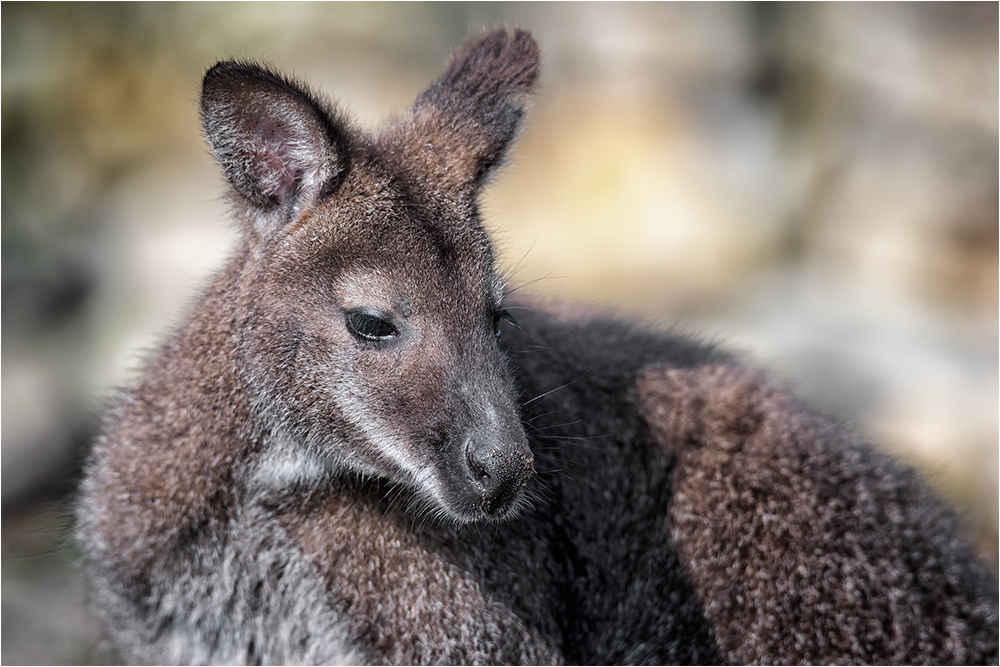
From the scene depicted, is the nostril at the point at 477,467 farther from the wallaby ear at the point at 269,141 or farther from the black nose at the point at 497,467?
the wallaby ear at the point at 269,141

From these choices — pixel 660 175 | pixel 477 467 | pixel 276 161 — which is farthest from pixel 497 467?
pixel 660 175

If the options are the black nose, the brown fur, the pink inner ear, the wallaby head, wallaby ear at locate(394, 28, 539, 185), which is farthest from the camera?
the brown fur

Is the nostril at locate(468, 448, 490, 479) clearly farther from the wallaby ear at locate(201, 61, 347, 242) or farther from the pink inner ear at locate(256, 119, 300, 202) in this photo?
the pink inner ear at locate(256, 119, 300, 202)

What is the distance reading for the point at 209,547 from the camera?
4.34 metres

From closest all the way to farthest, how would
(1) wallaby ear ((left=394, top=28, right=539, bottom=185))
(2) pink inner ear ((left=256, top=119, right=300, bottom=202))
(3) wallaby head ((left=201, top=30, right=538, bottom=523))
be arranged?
(3) wallaby head ((left=201, top=30, right=538, bottom=523)) → (2) pink inner ear ((left=256, top=119, right=300, bottom=202)) → (1) wallaby ear ((left=394, top=28, right=539, bottom=185))

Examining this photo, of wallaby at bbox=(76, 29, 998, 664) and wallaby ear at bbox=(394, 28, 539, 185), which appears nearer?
wallaby at bbox=(76, 29, 998, 664)

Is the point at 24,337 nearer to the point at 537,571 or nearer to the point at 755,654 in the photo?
the point at 537,571

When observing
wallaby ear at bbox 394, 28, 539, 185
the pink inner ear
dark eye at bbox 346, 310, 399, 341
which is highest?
wallaby ear at bbox 394, 28, 539, 185

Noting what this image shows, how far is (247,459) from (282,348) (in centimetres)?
61

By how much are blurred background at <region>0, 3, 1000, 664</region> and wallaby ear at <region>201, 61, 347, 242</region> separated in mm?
6028

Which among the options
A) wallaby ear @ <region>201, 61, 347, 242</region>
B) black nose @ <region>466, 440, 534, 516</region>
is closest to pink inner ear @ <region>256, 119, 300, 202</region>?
wallaby ear @ <region>201, 61, 347, 242</region>

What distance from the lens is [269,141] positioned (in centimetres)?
399

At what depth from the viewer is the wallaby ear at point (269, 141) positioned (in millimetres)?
3801

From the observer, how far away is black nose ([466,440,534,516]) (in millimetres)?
3660
